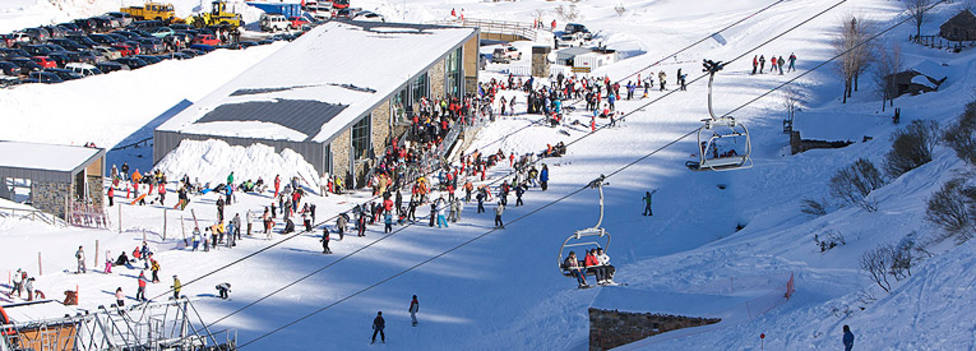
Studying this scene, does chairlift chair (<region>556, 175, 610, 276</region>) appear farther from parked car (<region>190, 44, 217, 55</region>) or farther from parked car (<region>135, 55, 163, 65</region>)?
parked car (<region>190, 44, 217, 55</region>)

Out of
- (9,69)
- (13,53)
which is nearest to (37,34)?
(13,53)

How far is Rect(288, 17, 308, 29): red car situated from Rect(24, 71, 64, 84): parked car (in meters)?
22.6

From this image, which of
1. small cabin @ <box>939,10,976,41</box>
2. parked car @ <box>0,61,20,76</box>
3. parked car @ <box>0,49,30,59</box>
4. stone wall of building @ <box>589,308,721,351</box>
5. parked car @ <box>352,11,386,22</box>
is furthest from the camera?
parked car @ <box>352,11,386,22</box>

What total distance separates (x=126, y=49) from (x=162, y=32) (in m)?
5.61

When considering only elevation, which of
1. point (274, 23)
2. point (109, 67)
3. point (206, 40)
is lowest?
point (109, 67)

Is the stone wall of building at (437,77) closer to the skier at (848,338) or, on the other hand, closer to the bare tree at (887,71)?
the bare tree at (887,71)

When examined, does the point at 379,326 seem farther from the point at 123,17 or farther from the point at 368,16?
the point at 123,17

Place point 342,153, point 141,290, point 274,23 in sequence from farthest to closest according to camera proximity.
Answer: point 274,23
point 342,153
point 141,290

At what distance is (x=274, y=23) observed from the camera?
7319cm

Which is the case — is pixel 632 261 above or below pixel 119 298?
above

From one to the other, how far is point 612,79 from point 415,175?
58.8 ft

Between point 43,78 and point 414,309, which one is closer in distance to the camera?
point 414,309

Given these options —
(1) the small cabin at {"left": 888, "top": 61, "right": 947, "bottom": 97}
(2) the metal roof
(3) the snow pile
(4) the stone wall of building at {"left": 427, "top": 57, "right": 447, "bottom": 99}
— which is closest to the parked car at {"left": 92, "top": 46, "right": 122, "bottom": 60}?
(4) the stone wall of building at {"left": 427, "top": 57, "right": 447, "bottom": 99}

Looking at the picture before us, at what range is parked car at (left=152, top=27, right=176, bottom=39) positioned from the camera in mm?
65062
